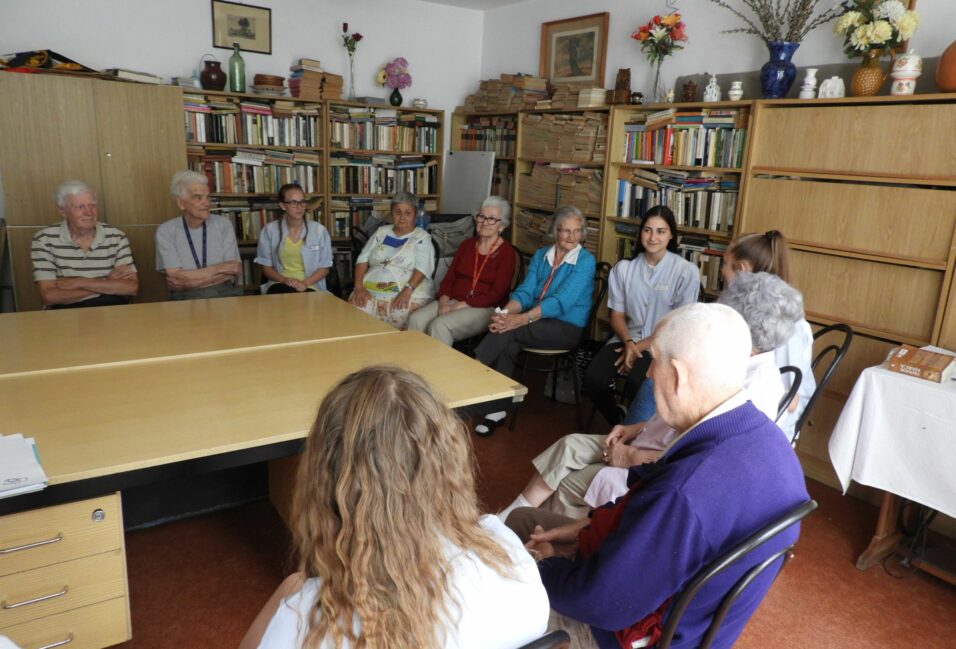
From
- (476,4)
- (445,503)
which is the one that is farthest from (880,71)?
(476,4)

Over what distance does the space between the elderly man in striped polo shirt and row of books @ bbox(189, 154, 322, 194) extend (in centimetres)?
143

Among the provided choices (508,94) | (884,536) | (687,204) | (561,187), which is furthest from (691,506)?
(508,94)

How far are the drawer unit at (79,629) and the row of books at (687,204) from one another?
10.9ft

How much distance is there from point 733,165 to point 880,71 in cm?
81

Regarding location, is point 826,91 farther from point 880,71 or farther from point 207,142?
point 207,142

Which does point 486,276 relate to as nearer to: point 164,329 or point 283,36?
point 164,329

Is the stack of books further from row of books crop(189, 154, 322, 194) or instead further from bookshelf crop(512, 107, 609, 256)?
bookshelf crop(512, 107, 609, 256)

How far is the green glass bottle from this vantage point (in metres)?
4.85

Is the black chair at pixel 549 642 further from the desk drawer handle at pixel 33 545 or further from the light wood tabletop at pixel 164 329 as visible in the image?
the light wood tabletop at pixel 164 329

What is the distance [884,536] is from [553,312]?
6.01 feet

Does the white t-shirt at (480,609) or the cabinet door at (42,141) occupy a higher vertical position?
the cabinet door at (42,141)

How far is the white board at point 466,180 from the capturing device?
18.2 ft

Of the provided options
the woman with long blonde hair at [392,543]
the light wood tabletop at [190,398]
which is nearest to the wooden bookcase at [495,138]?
the light wood tabletop at [190,398]

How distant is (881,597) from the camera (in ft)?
8.00
